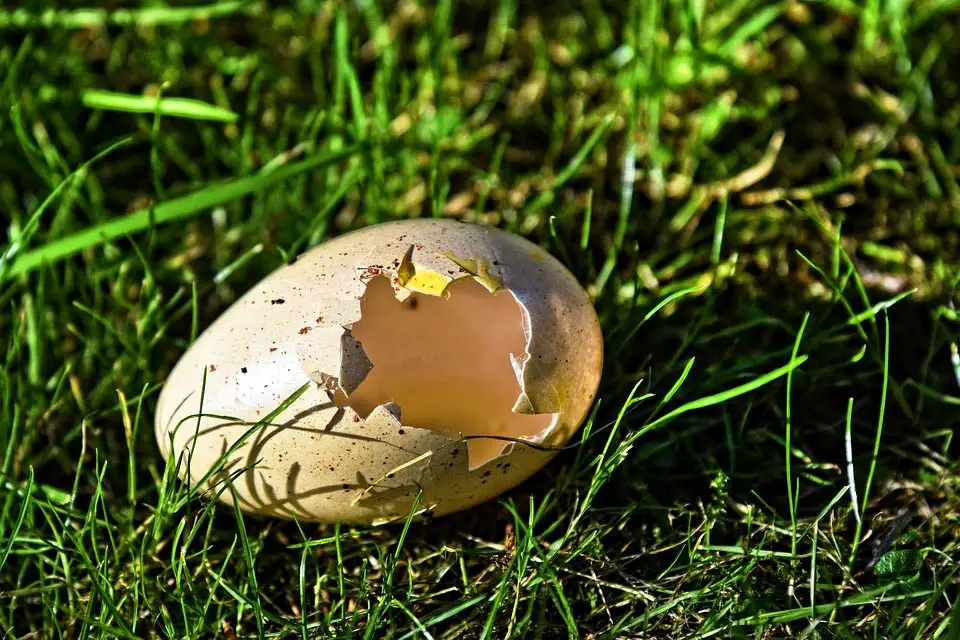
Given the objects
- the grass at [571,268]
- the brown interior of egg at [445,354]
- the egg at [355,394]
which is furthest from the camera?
the brown interior of egg at [445,354]

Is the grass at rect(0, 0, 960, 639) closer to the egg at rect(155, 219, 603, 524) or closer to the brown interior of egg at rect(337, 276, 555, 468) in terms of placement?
the egg at rect(155, 219, 603, 524)

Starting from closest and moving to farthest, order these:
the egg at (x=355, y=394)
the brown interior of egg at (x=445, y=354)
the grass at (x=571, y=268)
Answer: the egg at (x=355, y=394) → the grass at (x=571, y=268) → the brown interior of egg at (x=445, y=354)

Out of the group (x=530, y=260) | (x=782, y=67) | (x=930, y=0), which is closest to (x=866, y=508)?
(x=530, y=260)

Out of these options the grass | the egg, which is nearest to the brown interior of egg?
the egg

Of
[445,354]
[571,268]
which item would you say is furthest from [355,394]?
[571,268]

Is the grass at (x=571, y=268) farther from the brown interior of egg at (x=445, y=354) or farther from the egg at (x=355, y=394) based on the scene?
the brown interior of egg at (x=445, y=354)

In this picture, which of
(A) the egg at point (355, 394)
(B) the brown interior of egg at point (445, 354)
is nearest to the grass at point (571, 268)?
(A) the egg at point (355, 394)

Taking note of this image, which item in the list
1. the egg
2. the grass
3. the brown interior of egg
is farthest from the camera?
the brown interior of egg
